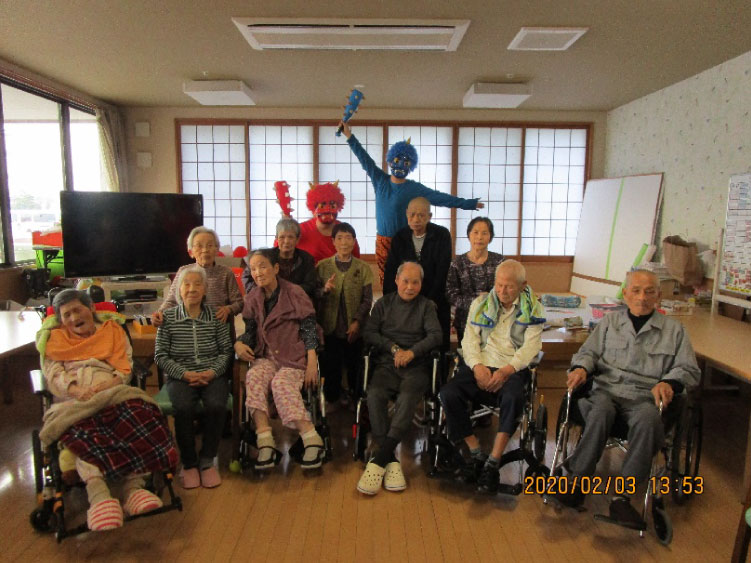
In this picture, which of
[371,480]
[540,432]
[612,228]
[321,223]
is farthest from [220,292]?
[612,228]

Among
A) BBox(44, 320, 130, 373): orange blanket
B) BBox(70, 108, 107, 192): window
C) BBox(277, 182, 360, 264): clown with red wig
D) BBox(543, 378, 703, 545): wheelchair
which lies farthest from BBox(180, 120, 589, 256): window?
BBox(543, 378, 703, 545): wheelchair

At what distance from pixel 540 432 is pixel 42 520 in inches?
82.9

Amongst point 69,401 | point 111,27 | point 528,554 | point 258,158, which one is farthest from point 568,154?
point 69,401

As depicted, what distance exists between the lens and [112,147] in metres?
6.12

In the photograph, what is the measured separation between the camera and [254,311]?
8.51ft

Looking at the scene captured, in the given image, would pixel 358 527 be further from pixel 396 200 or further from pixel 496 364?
pixel 396 200

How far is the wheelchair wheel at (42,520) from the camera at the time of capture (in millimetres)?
1963

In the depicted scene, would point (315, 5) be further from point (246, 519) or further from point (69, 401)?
point (246, 519)

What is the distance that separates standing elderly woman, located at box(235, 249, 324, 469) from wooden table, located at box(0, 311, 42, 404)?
3.27 feet

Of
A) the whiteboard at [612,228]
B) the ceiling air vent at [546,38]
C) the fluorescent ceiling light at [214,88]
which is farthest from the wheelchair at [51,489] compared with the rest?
the whiteboard at [612,228]

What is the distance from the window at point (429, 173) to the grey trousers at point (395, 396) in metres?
4.49

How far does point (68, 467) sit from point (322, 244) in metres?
1.76

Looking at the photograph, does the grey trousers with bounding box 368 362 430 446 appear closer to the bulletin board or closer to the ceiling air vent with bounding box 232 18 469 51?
the ceiling air vent with bounding box 232 18 469 51

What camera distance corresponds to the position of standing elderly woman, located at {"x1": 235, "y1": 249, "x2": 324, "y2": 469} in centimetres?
237
